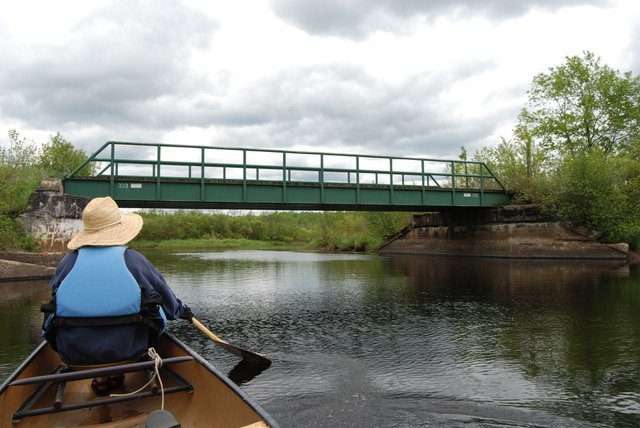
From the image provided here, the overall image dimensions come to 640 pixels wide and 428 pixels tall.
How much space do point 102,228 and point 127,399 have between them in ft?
5.34

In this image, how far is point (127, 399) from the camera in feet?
14.9

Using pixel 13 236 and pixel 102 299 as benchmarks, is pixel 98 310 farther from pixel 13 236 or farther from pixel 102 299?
pixel 13 236

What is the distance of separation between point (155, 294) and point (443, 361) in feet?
18.7

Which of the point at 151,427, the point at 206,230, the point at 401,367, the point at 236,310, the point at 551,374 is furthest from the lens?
the point at 206,230

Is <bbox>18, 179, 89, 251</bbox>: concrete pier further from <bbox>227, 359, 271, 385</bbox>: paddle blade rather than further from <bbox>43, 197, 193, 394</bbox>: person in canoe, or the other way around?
<bbox>43, 197, 193, 394</bbox>: person in canoe

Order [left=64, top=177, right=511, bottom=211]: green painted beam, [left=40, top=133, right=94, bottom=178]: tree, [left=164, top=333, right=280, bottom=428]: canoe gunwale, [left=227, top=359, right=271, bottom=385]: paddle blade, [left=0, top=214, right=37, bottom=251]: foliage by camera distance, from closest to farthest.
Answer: [left=164, top=333, right=280, bottom=428]: canoe gunwale, [left=227, top=359, right=271, bottom=385]: paddle blade, [left=0, top=214, right=37, bottom=251]: foliage, [left=64, top=177, right=511, bottom=211]: green painted beam, [left=40, top=133, right=94, bottom=178]: tree

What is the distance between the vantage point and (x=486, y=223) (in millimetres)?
39219

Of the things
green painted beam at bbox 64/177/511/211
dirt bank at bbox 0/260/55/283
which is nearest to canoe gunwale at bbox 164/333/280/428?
dirt bank at bbox 0/260/55/283

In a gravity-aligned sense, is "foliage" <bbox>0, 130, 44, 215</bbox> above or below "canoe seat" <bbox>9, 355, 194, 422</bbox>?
above

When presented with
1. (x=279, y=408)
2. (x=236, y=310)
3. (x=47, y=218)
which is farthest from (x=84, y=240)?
(x=47, y=218)

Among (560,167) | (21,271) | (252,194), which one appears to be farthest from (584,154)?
(21,271)

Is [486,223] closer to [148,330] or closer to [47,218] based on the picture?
[47,218]

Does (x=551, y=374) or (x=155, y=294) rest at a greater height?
(x=155, y=294)

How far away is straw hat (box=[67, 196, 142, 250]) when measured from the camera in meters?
4.68
